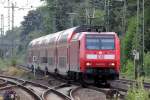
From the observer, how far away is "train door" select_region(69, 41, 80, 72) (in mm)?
30553

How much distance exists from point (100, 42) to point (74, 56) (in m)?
1.92

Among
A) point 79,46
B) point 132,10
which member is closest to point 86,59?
point 79,46

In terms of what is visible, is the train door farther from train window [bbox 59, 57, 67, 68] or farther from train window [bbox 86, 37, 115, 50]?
train window [bbox 59, 57, 67, 68]

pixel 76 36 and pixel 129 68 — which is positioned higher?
pixel 76 36

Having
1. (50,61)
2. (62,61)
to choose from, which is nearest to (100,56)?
(62,61)

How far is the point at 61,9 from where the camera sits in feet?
302

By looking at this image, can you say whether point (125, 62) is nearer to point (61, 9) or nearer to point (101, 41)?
point (101, 41)

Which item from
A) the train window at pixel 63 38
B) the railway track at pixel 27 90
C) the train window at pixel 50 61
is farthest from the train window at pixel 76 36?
the train window at pixel 50 61

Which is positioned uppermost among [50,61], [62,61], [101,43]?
[101,43]

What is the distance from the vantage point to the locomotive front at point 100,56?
2986cm

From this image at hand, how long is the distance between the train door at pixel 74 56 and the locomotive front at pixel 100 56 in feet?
2.02

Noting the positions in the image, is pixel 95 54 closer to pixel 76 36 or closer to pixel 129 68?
pixel 76 36

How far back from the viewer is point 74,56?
104ft

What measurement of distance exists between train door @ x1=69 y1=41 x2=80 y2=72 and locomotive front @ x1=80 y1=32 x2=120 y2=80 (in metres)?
0.62
